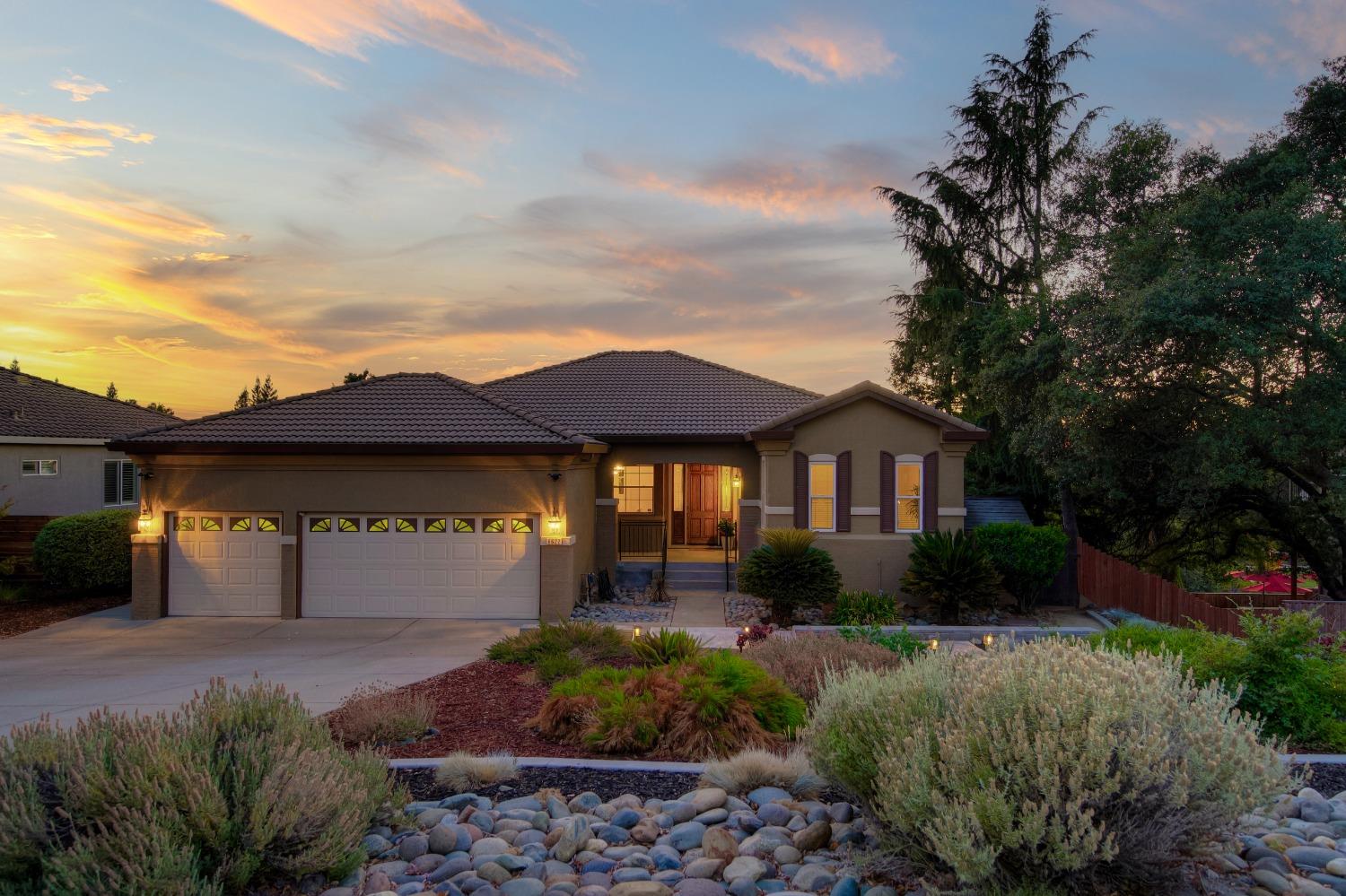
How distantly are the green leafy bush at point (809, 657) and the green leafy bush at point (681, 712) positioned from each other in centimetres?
68

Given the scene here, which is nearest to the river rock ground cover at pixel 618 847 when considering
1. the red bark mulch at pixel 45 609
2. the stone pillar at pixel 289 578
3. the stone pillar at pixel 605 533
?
the stone pillar at pixel 289 578

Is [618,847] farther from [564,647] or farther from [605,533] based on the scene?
[605,533]

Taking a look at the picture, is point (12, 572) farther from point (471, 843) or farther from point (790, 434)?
point (471, 843)

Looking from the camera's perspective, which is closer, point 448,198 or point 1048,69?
point 448,198

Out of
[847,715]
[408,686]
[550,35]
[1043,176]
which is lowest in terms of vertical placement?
[408,686]

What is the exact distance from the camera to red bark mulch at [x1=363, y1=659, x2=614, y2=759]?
23.0ft

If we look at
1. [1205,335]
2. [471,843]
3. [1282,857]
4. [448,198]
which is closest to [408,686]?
[471,843]

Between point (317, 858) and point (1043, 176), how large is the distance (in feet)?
81.7

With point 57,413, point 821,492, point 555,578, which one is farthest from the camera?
point 57,413

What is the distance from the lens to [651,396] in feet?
68.0

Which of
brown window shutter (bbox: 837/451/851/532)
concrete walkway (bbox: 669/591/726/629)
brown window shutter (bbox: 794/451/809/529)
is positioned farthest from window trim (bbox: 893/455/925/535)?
concrete walkway (bbox: 669/591/726/629)

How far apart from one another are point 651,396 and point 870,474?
639 cm

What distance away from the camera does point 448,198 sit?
1609cm

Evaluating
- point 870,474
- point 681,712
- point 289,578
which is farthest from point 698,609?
point 681,712
